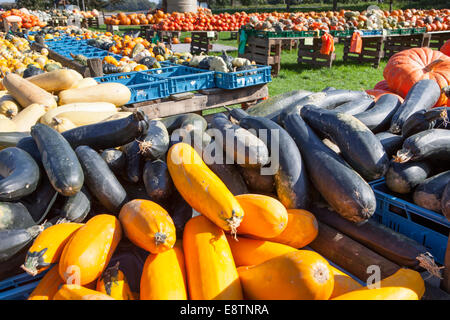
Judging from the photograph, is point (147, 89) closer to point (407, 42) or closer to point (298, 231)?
A: point (298, 231)

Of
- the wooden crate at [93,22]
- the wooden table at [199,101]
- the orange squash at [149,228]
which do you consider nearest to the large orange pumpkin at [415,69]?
the wooden table at [199,101]

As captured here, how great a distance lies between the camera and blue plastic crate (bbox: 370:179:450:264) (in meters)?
1.64

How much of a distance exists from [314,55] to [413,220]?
29.7 ft

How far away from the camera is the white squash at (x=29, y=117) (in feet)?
8.41

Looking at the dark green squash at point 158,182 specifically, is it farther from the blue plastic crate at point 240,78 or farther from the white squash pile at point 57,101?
the blue plastic crate at point 240,78

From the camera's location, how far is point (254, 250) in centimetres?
152

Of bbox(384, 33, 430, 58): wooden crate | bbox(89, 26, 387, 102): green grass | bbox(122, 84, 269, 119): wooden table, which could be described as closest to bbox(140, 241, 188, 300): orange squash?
bbox(122, 84, 269, 119): wooden table

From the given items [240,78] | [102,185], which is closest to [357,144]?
[102,185]

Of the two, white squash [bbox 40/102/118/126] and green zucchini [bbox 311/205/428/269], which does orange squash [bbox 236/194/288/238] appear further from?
white squash [bbox 40/102/118/126]

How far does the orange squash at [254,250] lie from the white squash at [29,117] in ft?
6.49

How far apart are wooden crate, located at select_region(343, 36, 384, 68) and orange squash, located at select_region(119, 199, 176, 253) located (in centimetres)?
1041

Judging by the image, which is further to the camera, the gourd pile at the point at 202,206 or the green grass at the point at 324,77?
the green grass at the point at 324,77
